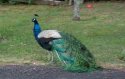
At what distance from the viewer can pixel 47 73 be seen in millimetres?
8859

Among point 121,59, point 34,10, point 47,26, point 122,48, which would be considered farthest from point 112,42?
point 34,10

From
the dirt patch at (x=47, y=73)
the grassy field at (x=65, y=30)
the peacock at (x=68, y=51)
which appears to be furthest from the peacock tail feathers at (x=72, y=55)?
the grassy field at (x=65, y=30)

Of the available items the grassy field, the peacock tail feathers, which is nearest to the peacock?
the peacock tail feathers

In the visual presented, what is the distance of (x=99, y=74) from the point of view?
871 centimetres

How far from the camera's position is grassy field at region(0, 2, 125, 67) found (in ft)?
35.2

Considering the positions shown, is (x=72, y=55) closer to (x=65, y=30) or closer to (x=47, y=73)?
(x=47, y=73)

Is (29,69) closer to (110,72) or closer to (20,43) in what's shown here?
(110,72)

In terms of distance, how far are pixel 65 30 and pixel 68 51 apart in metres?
5.01

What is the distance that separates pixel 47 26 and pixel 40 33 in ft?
16.2

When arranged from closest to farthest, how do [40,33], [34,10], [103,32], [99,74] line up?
[99,74], [40,33], [103,32], [34,10]

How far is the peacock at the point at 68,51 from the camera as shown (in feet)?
29.4

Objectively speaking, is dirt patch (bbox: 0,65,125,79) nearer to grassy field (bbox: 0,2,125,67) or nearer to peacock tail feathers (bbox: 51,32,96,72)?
peacock tail feathers (bbox: 51,32,96,72)

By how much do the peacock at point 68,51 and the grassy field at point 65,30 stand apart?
750 millimetres

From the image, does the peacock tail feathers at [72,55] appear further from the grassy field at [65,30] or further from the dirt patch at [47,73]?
the grassy field at [65,30]
